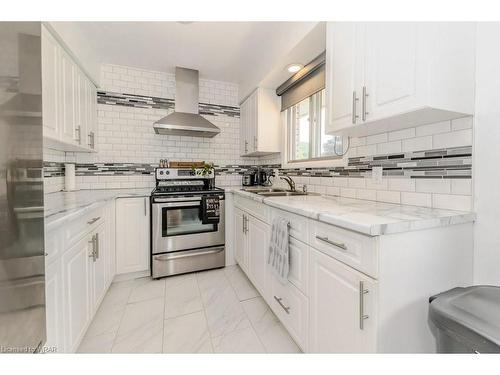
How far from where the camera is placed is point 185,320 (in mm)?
1725

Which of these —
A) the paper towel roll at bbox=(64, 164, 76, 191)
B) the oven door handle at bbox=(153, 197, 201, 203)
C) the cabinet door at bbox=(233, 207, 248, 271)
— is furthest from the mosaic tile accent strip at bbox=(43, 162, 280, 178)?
the cabinet door at bbox=(233, 207, 248, 271)

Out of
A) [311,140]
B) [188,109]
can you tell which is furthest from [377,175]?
[188,109]

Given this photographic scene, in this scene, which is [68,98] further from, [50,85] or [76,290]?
[76,290]

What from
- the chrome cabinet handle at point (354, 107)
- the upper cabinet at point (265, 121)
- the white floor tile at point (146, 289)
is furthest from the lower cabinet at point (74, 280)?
the upper cabinet at point (265, 121)

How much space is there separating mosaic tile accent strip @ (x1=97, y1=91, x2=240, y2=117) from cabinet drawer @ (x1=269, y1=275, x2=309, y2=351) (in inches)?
101

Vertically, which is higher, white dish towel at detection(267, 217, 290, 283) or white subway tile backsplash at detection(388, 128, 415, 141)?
white subway tile backsplash at detection(388, 128, 415, 141)

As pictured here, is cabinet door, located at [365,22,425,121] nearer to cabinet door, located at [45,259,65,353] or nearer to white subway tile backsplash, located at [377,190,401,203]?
white subway tile backsplash, located at [377,190,401,203]

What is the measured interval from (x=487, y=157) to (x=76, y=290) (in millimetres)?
2366

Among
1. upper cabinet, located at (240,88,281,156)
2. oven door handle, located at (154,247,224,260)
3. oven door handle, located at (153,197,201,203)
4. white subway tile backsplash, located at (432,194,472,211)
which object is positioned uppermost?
upper cabinet, located at (240,88,281,156)

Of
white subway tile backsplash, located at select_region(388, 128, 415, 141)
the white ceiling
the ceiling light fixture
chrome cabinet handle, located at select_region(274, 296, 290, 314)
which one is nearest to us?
white subway tile backsplash, located at select_region(388, 128, 415, 141)

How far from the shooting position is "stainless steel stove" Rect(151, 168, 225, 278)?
7.86ft

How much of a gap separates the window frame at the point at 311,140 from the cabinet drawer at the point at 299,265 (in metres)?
0.94

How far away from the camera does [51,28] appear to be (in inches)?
66.2
